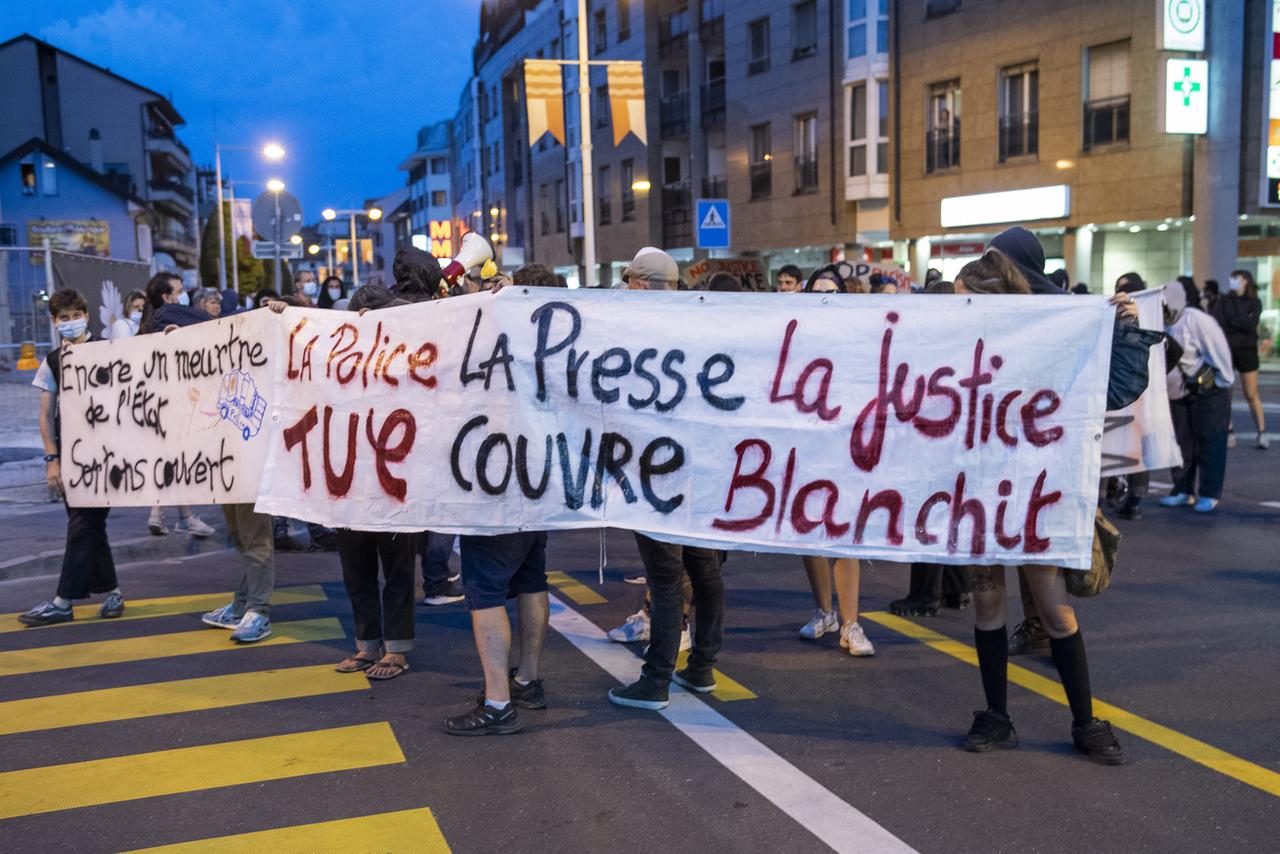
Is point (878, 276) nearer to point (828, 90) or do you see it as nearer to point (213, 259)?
point (828, 90)

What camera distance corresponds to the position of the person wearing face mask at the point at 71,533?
7.21 meters

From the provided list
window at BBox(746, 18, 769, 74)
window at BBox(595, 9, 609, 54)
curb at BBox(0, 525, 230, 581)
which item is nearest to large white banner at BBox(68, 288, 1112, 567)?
curb at BBox(0, 525, 230, 581)

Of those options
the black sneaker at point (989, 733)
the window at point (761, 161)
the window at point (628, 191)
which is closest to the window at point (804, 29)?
the window at point (761, 161)

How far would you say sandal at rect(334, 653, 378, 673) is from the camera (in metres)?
6.15

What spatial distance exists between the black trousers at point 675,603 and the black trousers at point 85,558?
12.1ft

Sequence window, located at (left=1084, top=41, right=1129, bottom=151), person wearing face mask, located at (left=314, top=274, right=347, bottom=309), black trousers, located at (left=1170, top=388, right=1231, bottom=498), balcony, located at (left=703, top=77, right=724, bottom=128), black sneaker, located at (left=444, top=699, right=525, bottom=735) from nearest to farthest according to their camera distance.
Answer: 1. black sneaker, located at (left=444, top=699, right=525, bottom=735)
2. black trousers, located at (left=1170, top=388, right=1231, bottom=498)
3. person wearing face mask, located at (left=314, top=274, right=347, bottom=309)
4. window, located at (left=1084, top=41, right=1129, bottom=151)
5. balcony, located at (left=703, top=77, right=724, bottom=128)

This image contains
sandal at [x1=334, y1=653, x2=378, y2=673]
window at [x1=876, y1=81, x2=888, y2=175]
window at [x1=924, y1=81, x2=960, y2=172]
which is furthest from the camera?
window at [x1=876, y1=81, x2=888, y2=175]

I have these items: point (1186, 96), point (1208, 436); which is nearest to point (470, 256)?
point (1208, 436)

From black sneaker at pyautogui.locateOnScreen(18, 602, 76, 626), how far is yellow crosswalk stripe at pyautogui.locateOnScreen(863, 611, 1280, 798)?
5.02 m

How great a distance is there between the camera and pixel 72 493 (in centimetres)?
734

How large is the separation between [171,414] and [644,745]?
3.70m

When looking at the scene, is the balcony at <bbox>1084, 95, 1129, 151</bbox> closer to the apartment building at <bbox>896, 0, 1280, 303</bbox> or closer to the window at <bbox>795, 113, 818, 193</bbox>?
the apartment building at <bbox>896, 0, 1280, 303</bbox>

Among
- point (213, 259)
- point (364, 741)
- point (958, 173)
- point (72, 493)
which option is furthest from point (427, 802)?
point (213, 259)

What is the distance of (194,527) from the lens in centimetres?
1020
